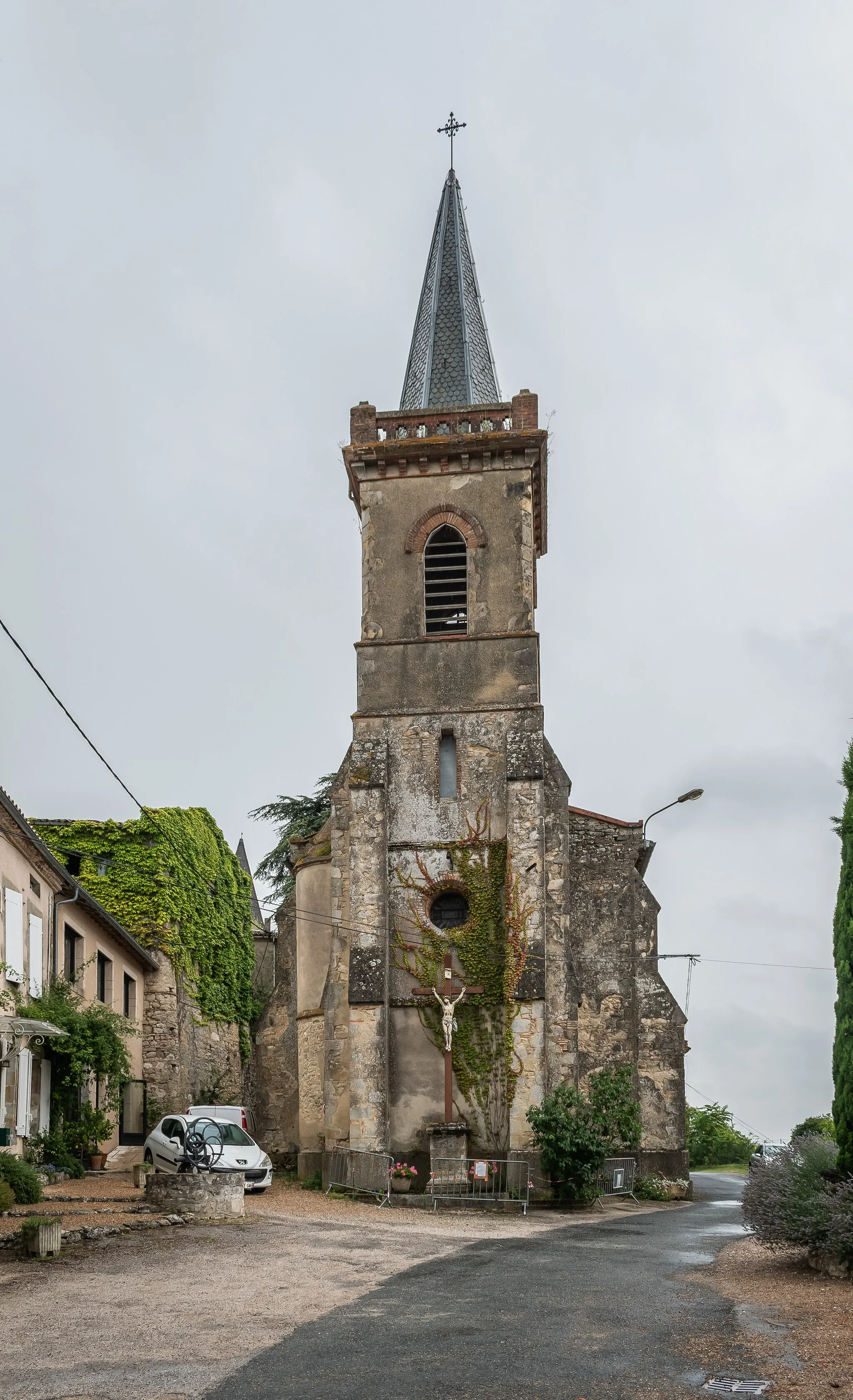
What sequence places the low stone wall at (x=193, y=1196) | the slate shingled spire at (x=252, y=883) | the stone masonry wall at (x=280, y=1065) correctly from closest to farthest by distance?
the low stone wall at (x=193, y=1196)
the stone masonry wall at (x=280, y=1065)
the slate shingled spire at (x=252, y=883)

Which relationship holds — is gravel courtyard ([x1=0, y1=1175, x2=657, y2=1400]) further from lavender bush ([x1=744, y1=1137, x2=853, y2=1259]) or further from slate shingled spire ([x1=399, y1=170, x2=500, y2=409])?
slate shingled spire ([x1=399, y1=170, x2=500, y2=409])

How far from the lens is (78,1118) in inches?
946

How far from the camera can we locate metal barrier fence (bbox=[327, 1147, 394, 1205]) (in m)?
22.5

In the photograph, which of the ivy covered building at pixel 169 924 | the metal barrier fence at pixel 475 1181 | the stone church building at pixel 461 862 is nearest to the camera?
the metal barrier fence at pixel 475 1181

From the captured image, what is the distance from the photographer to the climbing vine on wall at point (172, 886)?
2906 cm

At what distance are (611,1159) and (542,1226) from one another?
5.78 meters

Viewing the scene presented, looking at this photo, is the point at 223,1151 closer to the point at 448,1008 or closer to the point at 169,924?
the point at 448,1008

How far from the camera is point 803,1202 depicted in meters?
12.5

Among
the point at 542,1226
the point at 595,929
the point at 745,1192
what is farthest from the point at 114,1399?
the point at 595,929

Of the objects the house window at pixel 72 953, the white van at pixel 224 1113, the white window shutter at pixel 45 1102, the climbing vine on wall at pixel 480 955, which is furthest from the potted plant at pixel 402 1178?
the house window at pixel 72 953

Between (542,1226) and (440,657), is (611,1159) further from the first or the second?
(440,657)

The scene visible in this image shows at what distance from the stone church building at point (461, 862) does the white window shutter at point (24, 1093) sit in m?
5.53

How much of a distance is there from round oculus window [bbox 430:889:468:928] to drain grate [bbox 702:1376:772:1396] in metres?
17.1

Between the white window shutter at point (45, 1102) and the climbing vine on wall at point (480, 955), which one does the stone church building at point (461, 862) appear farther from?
the white window shutter at point (45, 1102)
